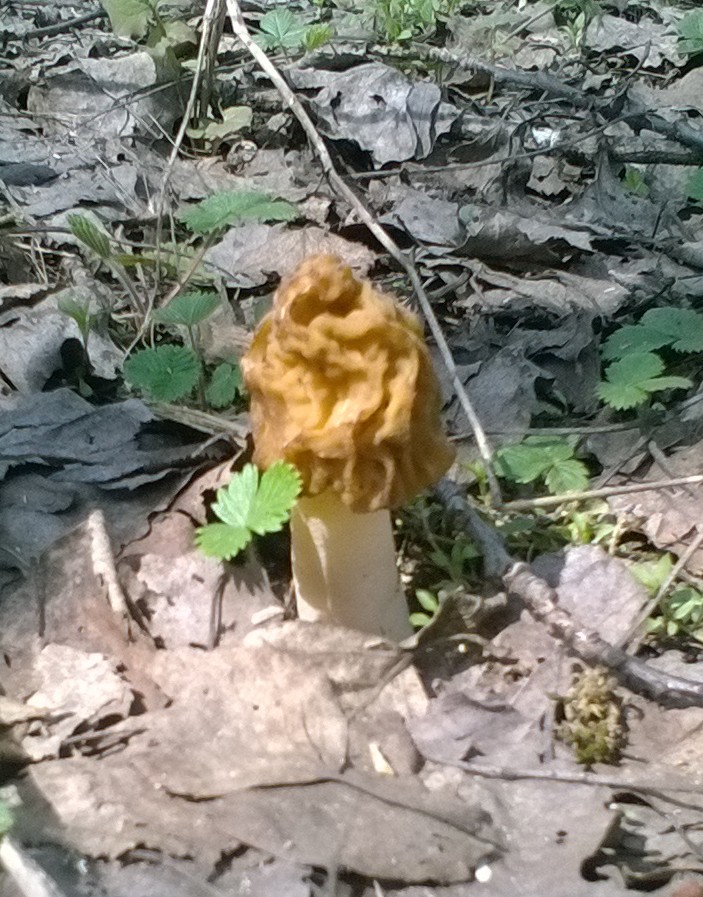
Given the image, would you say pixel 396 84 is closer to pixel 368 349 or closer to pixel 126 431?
pixel 126 431

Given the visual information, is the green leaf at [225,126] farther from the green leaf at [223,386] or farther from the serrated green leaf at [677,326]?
the serrated green leaf at [677,326]

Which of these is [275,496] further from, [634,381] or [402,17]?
[402,17]

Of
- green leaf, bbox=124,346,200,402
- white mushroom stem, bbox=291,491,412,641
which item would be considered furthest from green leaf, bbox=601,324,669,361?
green leaf, bbox=124,346,200,402

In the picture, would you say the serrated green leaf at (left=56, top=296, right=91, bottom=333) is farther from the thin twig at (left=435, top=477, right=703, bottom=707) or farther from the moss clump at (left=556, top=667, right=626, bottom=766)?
the moss clump at (left=556, top=667, right=626, bottom=766)

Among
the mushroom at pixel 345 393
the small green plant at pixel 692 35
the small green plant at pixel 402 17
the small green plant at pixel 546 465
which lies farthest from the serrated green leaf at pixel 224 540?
the small green plant at pixel 692 35

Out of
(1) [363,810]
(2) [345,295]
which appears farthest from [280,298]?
(1) [363,810]

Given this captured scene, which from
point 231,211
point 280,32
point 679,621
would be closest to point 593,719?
point 679,621
